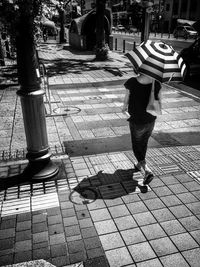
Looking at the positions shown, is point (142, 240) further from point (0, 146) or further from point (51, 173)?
point (0, 146)

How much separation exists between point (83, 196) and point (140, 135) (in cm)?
135

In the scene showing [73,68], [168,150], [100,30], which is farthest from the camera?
[100,30]

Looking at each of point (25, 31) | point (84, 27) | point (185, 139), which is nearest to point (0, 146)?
point (25, 31)

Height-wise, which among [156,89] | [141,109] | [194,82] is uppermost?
[156,89]

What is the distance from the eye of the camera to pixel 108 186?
14.3 feet

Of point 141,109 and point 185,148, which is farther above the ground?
point 141,109

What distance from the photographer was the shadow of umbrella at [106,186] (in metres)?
4.12

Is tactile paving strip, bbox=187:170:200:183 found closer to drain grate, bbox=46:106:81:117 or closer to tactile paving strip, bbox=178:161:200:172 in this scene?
tactile paving strip, bbox=178:161:200:172

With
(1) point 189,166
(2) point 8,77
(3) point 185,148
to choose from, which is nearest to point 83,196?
(1) point 189,166

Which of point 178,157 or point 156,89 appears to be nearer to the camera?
point 156,89

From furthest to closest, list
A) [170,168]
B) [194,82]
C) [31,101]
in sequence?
1. [194,82]
2. [170,168]
3. [31,101]

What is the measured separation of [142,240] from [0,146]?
3.74 meters

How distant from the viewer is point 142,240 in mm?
3287

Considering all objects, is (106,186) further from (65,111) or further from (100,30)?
(100,30)
